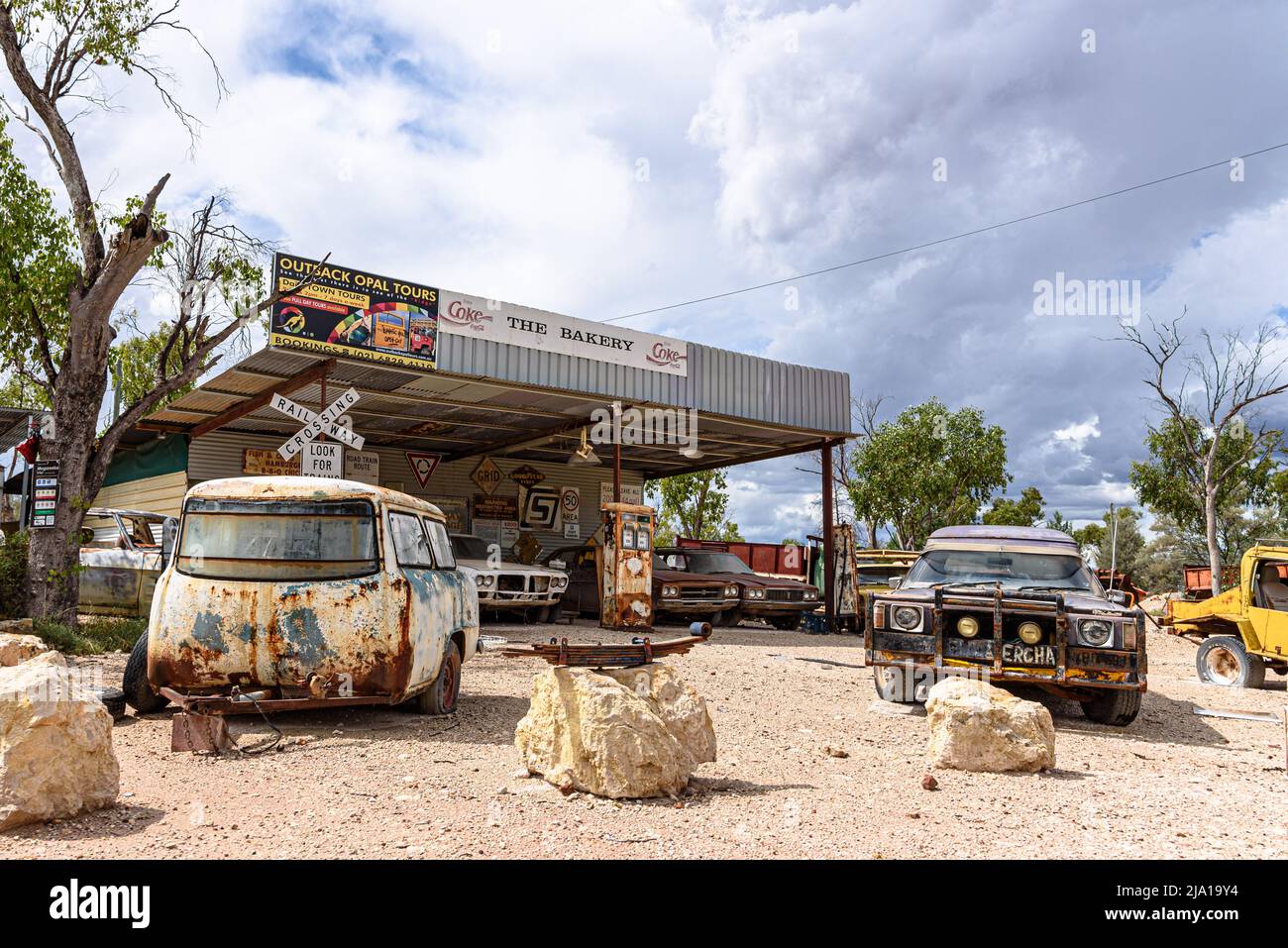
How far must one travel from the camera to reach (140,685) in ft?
21.7

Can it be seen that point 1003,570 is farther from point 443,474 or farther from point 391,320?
point 443,474

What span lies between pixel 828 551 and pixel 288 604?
1437 centimetres

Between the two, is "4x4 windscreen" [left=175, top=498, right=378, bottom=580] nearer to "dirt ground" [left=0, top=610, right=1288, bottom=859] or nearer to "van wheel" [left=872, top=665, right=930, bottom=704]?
"dirt ground" [left=0, top=610, right=1288, bottom=859]

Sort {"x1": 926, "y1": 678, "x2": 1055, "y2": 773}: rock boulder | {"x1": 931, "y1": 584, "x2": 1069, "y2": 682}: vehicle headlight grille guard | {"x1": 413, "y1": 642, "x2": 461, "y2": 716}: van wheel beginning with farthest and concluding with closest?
{"x1": 931, "y1": 584, "x2": 1069, "y2": 682}: vehicle headlight grille guard, {"x1": 413, "y1": 642, "x2": 461, "y2": 716}: van wheel, {"x1": 926, "y1": 678, "x2": 1055, "y2": 773}: rock boulder

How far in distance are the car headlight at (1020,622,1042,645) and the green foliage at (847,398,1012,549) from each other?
84.9 ft

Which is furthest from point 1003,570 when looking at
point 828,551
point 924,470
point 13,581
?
point 924,470

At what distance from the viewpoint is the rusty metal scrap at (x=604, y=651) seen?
488 centimetres

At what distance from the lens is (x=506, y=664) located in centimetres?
1055

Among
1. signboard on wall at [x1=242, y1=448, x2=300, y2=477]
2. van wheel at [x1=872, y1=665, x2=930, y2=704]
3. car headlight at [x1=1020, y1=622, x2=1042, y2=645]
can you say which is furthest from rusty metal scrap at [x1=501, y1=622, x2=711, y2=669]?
signboard on wall at [x1=242, y1=448, x2=300, y2=477]

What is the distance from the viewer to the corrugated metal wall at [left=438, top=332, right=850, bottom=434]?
14.8 meters

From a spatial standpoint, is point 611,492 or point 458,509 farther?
point 611,492

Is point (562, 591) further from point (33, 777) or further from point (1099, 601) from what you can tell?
point (33, 777)

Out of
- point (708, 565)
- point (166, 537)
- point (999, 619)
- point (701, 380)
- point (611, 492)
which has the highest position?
point (701, 380)
